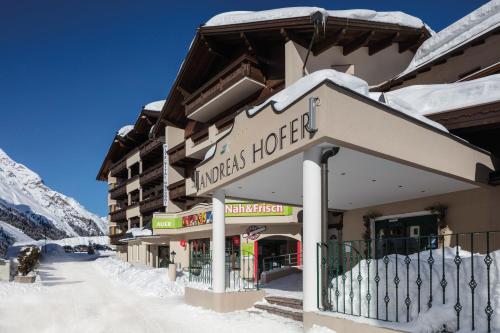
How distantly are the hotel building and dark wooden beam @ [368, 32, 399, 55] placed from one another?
7 centimetres

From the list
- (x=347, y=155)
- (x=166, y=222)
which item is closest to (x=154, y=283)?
(x=166, y=222)

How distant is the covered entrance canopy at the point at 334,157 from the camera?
7938 millimetres

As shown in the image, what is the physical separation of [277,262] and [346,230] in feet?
23.6

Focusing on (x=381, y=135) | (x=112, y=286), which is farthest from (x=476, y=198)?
(x=112, y=286)

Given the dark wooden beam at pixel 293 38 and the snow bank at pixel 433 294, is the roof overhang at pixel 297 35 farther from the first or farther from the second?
the snow bank at pixel 433 294

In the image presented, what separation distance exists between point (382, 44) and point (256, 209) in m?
10.6

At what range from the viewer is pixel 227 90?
25.2 meters

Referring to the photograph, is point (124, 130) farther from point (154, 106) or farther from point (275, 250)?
point (275, 250)

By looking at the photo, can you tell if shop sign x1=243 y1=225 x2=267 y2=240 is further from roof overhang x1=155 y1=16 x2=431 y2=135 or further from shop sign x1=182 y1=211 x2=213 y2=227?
roof overhang x1=155 y1=16 x2=431 y2=135

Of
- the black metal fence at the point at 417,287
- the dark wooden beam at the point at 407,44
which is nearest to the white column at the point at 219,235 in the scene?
the black metal fence at the point at 417,287

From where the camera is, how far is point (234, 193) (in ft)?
45.1

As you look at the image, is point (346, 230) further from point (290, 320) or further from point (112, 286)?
point (112, 286)

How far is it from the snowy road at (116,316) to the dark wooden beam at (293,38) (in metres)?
13.3

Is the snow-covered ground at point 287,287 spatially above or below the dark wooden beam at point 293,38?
below
